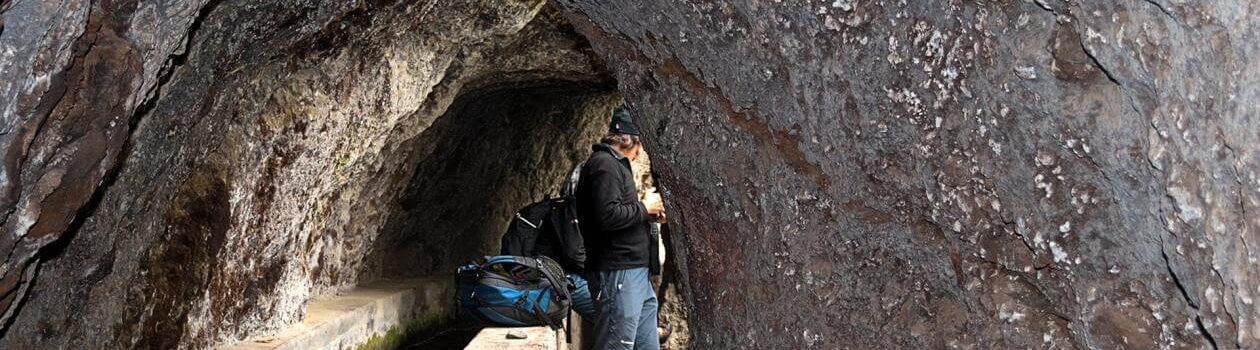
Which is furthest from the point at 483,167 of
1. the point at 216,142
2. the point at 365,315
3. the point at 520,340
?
the point at 216,142

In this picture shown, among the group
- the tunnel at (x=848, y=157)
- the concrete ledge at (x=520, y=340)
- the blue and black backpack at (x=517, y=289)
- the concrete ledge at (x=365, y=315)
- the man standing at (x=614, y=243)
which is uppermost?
the tunnel at (x=848, y=157)

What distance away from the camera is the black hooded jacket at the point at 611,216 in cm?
466

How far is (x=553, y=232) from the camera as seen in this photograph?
573cm

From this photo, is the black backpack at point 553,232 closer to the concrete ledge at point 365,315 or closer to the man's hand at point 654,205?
the man's hand at point 654,205

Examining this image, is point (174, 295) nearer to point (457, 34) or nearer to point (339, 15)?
point (339, 15)

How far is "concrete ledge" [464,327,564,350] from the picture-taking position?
5738mm

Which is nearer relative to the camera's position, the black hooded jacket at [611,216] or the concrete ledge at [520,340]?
the black hooded jacket at [611,216]

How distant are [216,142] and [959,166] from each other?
2.86m

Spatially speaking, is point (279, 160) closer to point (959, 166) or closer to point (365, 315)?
point (365, 315)

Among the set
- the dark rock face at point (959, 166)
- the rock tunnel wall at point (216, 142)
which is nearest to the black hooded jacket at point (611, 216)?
the rock tunnel wall at point (216, 142)

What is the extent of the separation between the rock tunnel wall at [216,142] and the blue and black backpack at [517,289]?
830 mm

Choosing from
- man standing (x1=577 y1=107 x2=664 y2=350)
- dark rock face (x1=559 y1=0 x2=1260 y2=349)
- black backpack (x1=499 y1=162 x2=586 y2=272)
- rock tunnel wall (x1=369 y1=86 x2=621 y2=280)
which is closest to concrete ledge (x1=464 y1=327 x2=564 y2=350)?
black backpack (x1=499 y1=162 x2=586 y2=272)

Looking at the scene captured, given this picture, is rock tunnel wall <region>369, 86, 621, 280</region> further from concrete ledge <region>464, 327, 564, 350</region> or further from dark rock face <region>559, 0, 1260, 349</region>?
dark rock face <region>559, 0, 1260, 349</region>

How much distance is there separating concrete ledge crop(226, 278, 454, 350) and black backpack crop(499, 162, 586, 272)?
99 cm
